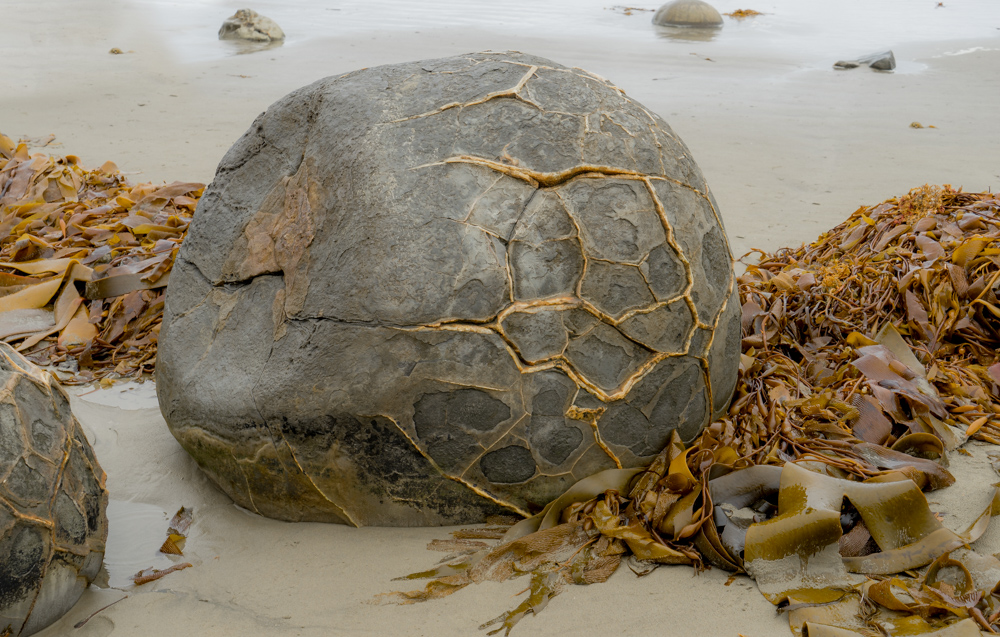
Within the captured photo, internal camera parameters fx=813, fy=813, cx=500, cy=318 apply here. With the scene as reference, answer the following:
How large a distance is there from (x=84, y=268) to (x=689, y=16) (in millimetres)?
12199

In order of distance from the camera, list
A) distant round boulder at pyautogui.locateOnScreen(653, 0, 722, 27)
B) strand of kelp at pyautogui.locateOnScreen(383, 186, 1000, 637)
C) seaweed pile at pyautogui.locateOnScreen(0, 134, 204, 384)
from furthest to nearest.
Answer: distant round boulder at pyautogui.locateOnScreen(653, 0, 722, 27), seaweed pile at pyautogui.locateOnScreen(0, 134, 204, 384), strand of kelp at pyautogui.locateOnScreen(383, 186, 1000, 637)

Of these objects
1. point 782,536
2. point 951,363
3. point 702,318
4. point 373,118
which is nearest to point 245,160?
point 373,118

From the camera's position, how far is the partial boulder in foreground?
11945 mm

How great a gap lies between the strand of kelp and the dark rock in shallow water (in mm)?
7472

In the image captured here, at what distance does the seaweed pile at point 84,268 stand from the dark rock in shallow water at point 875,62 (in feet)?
27.3

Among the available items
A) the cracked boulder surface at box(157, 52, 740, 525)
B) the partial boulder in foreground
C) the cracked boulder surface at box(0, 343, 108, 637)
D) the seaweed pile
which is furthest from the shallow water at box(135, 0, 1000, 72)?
the cracked boulder surface at box(0, 343, 108, 637)

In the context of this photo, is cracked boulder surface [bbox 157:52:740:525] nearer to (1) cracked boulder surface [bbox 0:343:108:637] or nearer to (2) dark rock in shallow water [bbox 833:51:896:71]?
(1) cracked boulder surface [bbox 0:343:108:637]

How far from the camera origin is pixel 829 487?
231cm

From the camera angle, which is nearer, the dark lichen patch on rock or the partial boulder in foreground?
the dark lichen patch on rock

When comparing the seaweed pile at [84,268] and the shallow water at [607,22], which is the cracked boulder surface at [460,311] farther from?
the shallow water at [607,22]

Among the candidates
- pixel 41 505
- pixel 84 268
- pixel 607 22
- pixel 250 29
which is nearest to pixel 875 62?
pixel 607 22

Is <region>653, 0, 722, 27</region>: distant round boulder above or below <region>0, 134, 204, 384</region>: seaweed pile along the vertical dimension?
above

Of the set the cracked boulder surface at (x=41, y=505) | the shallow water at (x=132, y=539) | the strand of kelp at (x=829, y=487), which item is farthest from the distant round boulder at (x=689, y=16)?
the cracked boulder surface at (x=41, y=505)

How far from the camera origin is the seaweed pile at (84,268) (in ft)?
11.7
